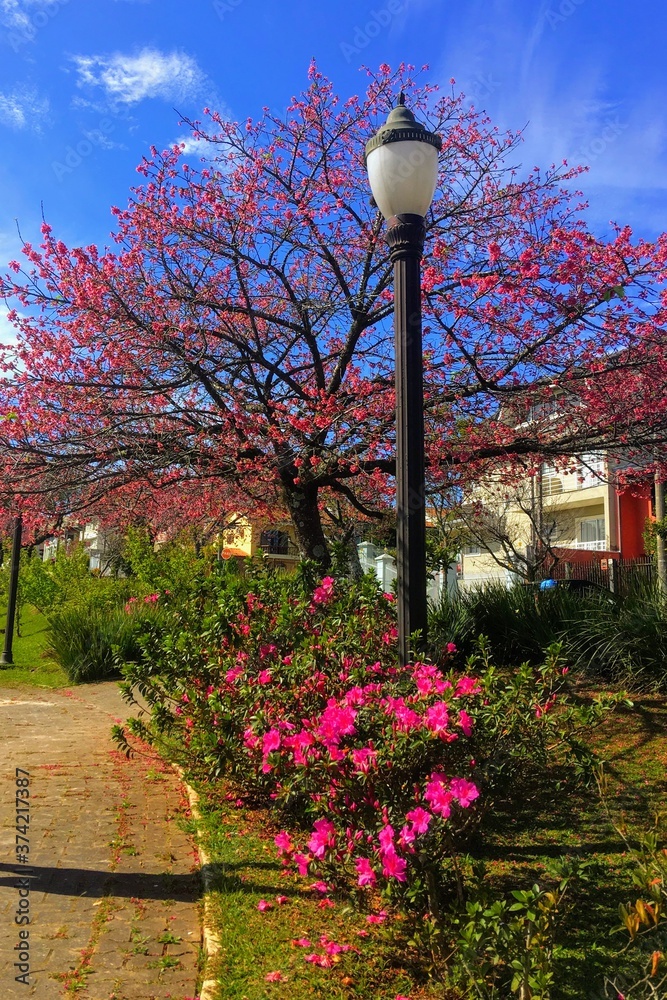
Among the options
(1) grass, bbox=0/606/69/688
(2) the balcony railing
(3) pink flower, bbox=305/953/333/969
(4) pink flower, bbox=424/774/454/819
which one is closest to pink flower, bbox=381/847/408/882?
(4) pink flower, bbox=424/774/454/819

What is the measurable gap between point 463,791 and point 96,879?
2.50 meters

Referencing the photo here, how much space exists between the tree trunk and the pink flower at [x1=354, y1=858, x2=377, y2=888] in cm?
582

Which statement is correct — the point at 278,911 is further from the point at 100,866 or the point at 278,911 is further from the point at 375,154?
the point at 375,154

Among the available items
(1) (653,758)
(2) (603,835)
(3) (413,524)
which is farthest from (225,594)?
(1) (653,758)

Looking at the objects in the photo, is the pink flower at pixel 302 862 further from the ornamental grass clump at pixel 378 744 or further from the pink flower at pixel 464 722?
the pink flower at pixel 464 722

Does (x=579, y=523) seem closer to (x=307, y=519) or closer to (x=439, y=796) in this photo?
(x=307, y=519)

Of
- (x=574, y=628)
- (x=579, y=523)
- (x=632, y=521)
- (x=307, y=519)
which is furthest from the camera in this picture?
(x=579, y=523)

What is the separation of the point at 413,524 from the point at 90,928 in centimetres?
259

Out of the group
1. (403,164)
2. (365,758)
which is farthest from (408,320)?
(365,758)

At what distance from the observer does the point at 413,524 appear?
13.0 ft

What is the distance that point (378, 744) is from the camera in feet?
10.7

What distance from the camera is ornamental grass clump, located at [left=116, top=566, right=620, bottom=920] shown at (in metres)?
3.07

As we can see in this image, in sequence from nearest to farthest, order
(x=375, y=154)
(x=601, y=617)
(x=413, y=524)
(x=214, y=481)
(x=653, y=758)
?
(x=413, y=524) → (x=375, y=154) → (x=653, y=758) → (x=601, y=617) → (x=214, y=481)

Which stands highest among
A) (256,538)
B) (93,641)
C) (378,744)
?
(256,538)
